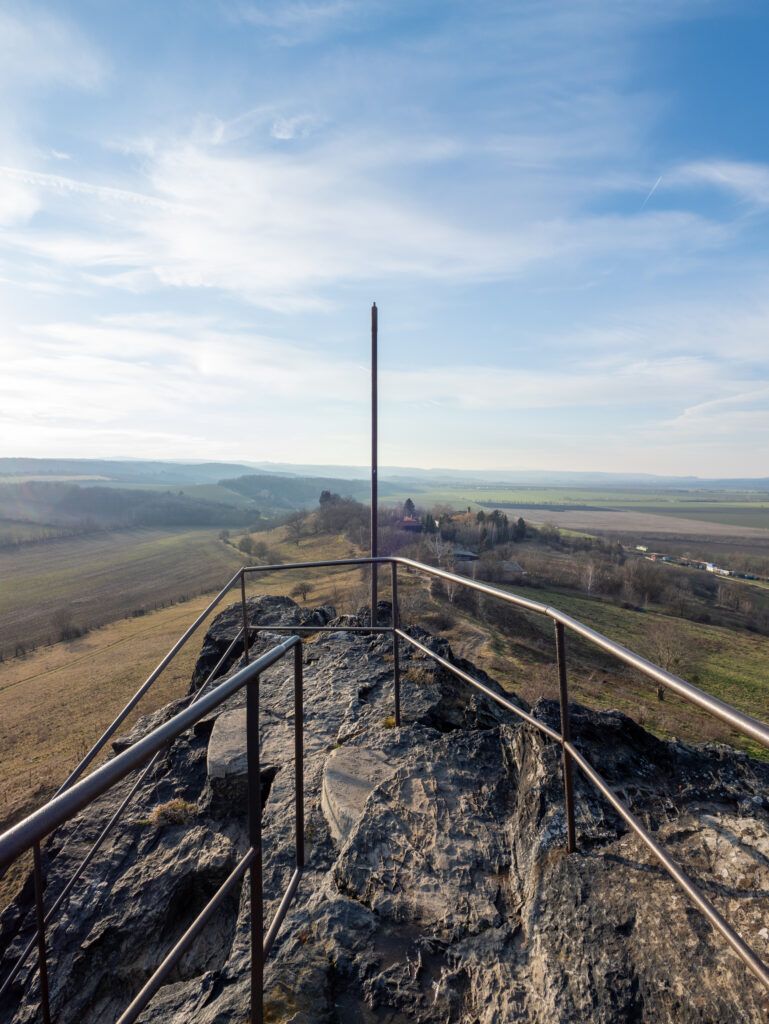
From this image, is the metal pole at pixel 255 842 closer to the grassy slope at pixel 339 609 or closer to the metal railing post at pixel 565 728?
the metal railing post at pixel 565 728

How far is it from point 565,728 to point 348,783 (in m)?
1.78

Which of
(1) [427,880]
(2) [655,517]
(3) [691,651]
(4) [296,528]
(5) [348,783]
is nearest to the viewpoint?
(1) [427,880]

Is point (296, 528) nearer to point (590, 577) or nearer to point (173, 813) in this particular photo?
point (590, 577)

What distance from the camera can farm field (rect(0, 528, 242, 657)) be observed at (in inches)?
1981

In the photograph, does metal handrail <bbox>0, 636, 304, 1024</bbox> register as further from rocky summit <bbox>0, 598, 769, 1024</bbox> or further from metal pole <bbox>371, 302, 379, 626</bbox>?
metal pole <bbox>371, 302, 379, 626</bbox>

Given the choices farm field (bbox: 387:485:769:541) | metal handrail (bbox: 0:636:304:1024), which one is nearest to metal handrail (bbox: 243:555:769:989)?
metal handrail (bbox: 0:636:304:1024)

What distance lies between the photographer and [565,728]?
250 cm

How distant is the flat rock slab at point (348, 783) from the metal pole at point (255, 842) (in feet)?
4.88

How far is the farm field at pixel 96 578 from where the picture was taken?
50.3 meters

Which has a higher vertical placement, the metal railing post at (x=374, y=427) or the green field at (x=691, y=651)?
the metal railing post at (x=374, y=427)

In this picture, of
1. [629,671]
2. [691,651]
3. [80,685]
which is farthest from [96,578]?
[629,671]

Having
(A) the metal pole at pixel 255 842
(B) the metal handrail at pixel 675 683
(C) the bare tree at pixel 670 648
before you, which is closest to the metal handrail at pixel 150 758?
(A) the metal pole at pixel 255 842

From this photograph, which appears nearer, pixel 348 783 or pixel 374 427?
pixel 348 783

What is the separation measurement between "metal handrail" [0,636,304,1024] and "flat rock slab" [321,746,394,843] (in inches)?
27.7
